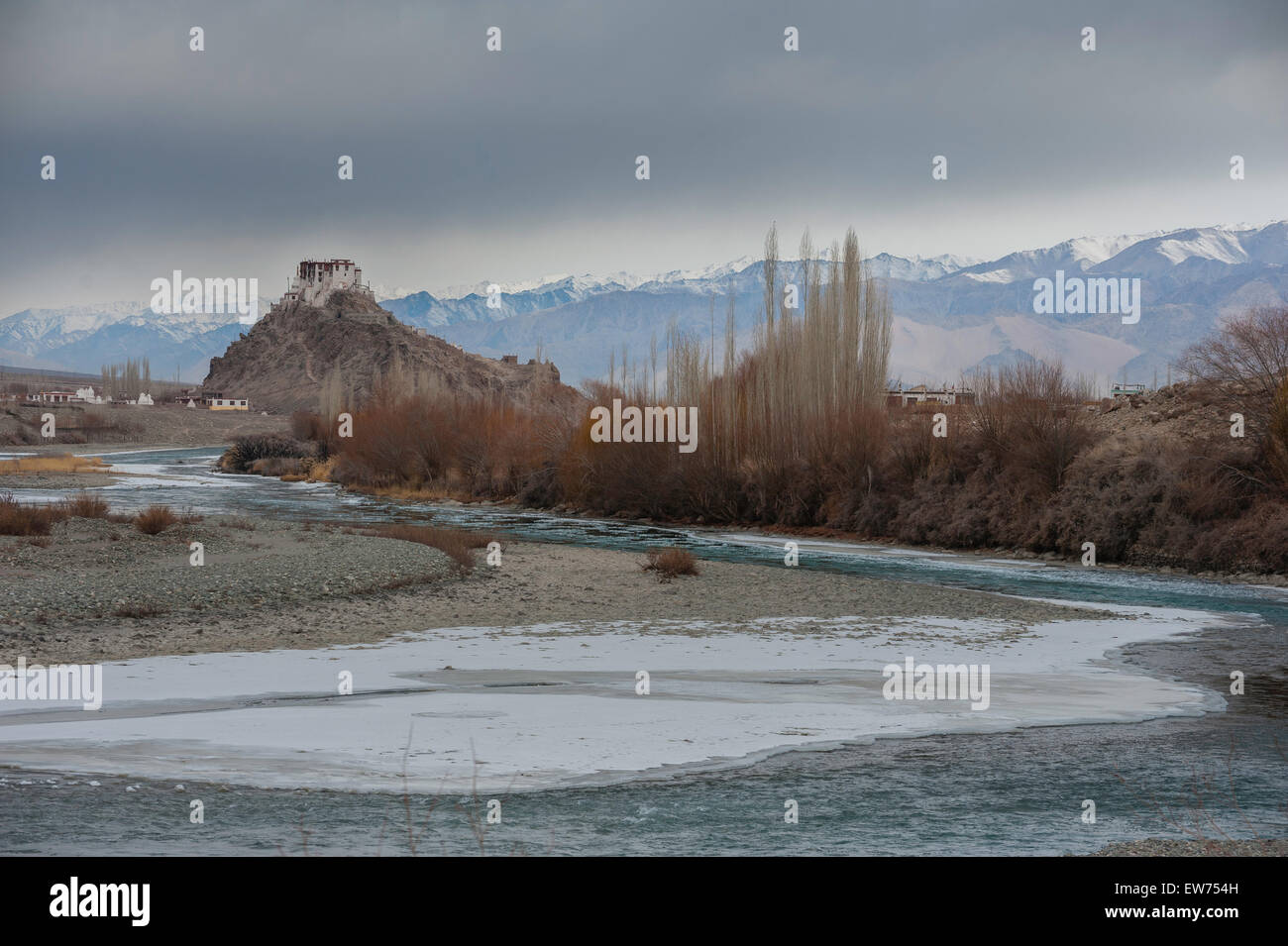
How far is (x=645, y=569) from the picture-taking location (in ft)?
75.2

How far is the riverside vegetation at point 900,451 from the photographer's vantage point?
87.4 ft

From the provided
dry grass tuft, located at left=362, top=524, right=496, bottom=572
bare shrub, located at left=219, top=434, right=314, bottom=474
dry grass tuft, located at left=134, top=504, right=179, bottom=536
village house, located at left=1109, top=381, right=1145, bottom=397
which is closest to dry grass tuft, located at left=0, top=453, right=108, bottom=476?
bare shrub, located at left=219, top=434, right=314, bottom=474

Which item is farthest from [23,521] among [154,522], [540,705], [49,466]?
[49,466]

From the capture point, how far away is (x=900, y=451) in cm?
3488

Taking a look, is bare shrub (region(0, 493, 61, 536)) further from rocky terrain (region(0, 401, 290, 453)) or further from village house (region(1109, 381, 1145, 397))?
rocky terrain (region(0, 401, 290, 453))

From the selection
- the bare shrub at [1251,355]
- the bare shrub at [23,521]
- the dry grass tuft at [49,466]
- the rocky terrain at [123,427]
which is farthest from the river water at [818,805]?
the rocky terrain at [123,427]

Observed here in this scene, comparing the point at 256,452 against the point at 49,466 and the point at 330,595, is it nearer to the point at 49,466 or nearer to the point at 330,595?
the point at 49,466

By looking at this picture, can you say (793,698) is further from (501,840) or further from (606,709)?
(501,840)

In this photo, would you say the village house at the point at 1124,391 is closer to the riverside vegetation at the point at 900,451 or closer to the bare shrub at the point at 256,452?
the riverside vegetation at the point at 900,451

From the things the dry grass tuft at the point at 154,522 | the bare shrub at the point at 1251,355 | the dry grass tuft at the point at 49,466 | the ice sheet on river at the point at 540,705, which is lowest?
the ice sheet on river at the point at 540,705

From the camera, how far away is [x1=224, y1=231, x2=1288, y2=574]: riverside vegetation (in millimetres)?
26625

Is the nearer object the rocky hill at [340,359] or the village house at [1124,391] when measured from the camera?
the village house at [1124,391]
